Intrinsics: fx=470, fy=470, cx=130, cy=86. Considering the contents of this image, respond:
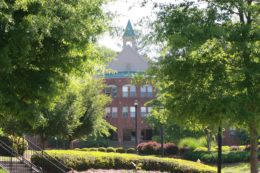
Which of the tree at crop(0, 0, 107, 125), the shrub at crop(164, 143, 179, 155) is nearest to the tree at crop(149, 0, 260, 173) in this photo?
the tree at crop(0, 0, 107, 125)

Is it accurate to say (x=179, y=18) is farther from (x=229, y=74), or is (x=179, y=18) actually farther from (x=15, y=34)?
(x=15, y=34)

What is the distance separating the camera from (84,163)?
23.5 m

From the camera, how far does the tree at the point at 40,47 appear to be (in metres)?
9.64

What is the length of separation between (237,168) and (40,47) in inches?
922

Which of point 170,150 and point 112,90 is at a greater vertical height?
point 112,90

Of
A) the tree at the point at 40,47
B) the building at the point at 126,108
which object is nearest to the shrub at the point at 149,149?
the building at the point at 126,108

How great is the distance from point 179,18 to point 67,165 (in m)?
11.8

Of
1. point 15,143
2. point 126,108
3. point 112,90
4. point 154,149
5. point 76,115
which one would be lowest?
point 154,149

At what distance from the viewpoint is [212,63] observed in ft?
41.3

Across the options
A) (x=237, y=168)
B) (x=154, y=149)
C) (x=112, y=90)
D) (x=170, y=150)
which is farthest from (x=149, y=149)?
(x=112, y=90)

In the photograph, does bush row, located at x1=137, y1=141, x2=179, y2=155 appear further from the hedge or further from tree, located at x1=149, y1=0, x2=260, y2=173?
tree, located at x1=149, y1=0, x2=260, y2=173

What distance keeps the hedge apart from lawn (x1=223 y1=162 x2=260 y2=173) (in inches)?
223

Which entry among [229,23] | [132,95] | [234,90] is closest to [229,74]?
[234,90]

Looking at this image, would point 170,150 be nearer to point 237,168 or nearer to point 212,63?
point 237,168
